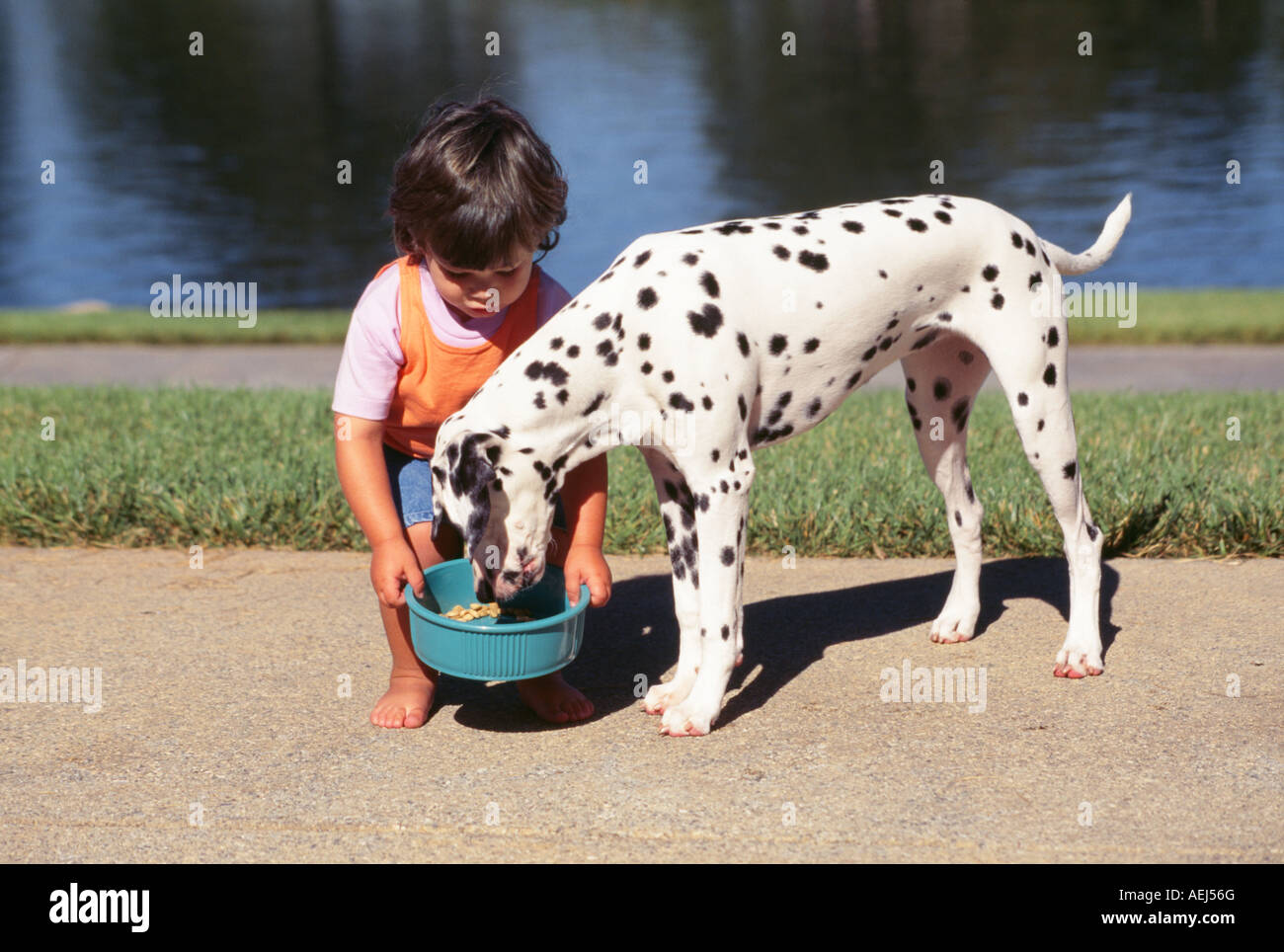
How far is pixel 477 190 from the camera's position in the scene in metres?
4.13

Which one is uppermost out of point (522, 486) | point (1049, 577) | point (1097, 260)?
point (1097, 260)

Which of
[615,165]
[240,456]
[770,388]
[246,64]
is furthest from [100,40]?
[770,388]

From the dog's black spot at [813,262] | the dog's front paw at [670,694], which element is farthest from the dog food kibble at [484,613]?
the dog's black spot at [813,262]

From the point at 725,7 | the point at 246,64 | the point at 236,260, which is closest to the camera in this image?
the point at 236,260

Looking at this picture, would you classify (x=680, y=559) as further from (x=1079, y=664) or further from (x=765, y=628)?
(x=1079, y=664)

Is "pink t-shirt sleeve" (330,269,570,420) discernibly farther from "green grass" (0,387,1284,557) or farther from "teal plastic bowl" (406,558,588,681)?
"green grass" (0,387,1284,557)

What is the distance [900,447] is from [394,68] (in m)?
31.8

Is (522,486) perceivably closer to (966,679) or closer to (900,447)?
(966,679)

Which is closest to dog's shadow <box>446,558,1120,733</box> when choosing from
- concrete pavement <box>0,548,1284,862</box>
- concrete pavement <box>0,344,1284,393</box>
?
concrete pavement <box>0,548,1284,862</box>

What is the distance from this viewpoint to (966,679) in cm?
475

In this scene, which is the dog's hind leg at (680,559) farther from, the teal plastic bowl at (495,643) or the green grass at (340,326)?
the green grass at (340,326)

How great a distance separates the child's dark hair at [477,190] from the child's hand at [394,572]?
2.92 ft

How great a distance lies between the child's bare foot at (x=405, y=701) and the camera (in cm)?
448

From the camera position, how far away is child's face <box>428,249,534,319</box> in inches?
167
